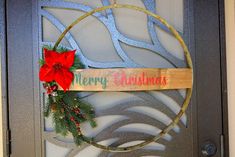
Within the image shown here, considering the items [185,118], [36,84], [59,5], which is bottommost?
[185,118]

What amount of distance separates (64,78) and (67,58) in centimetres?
7

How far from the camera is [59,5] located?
1003 mm

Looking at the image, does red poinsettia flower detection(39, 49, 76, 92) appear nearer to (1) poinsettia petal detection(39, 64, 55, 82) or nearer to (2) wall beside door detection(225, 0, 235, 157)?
(1) poinsettia petal detection(39, 64, 55, 82)

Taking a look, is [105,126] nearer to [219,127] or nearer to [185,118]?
[185,118]

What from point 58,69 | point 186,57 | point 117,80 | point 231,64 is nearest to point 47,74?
point 58,69

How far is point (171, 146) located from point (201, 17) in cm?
51

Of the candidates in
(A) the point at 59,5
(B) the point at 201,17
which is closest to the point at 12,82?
(A) the point at 59,5

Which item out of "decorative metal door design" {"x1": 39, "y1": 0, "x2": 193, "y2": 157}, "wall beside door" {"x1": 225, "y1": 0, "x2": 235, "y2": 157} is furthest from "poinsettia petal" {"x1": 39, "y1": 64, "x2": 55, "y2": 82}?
"wall beside door" {"x1": 225, "y1": 0, "x2": 235, "y2": 157}

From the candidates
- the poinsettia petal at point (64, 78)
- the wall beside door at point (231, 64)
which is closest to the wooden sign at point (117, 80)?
the poinsettia petal at point (64, 78)

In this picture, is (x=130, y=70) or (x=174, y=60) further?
(x=174, y=60)

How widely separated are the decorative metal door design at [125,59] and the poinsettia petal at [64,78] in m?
0.10

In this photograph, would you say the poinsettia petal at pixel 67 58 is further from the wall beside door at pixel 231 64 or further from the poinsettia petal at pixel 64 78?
the wall beside door at pixel 231 64

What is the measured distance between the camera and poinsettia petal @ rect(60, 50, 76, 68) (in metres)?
0.92

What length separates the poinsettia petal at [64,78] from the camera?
0.90 metres
